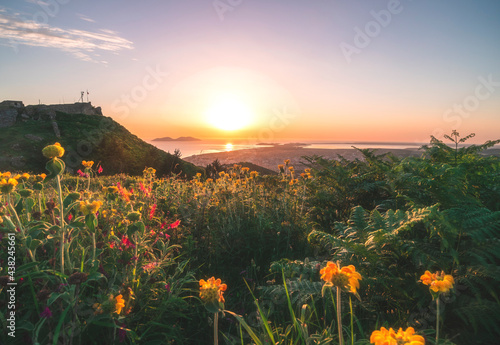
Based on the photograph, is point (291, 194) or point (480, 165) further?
point (291, 194)

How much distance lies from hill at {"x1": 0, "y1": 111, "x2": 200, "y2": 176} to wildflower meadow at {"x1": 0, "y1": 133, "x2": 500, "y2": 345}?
20.3m

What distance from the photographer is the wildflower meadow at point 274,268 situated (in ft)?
5.97

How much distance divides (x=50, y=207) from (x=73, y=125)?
3664 centimetres

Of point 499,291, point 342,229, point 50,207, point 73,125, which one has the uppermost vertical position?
point 73,125

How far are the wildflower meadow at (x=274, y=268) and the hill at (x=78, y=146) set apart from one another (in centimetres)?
2026

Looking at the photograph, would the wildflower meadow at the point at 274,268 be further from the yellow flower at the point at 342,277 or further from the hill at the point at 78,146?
the hill at the point at 78,146

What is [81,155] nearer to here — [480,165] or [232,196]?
[232,196]

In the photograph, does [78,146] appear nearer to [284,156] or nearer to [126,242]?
[284,156]

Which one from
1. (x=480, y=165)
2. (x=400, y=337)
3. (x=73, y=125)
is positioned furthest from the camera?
(x=73, y=125)

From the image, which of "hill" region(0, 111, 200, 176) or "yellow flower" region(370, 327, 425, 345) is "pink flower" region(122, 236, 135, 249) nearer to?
"yellow flower" region(370, 327, 425, 345)

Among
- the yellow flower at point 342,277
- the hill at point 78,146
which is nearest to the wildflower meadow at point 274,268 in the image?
the yellow flower at point 342,277

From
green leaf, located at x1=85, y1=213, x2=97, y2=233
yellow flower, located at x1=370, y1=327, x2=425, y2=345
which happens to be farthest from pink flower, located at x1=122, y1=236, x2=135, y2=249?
yellow flower, located at x1=370, y1=327, x2=425, y2=345

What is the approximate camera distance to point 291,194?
484 centimetres

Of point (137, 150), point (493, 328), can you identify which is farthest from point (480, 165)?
point (137, 150)
